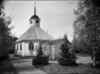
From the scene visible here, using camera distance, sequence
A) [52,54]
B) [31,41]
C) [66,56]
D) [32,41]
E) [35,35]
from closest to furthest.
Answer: [66,56] < [52,54] < [32,41] < [31,41] < [35,35]

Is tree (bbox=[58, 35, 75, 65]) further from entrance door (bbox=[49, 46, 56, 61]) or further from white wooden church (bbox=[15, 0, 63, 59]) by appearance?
white wooden church (bbox=[15, 0, 63, 59])

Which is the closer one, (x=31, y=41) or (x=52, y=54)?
(x=52, y=54)

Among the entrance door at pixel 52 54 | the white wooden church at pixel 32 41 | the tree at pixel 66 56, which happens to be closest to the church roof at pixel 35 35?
the white wooden church at pixel 32 41

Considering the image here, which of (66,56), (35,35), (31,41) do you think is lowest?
(66,56)

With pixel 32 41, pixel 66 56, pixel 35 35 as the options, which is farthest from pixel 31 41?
pixel 66 56

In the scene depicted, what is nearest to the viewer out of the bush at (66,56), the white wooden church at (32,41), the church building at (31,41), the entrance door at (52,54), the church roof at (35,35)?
the bush at (66,56)

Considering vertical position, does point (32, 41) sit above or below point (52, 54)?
above

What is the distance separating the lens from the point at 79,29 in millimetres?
9688

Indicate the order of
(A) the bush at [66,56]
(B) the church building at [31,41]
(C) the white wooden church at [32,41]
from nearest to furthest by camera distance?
1. (A) the bush at [66,56]
2. (C) the white wooden church at [32,41]
3. (B) the church building at [31,41]

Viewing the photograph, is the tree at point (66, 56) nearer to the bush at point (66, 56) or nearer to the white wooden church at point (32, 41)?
the bush at point (66, 56)

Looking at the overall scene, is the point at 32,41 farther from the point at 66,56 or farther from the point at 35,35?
the point at 66,56

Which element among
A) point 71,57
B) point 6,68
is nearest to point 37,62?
point 71,57

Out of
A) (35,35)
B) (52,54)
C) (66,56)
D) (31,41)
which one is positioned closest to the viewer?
(66,56)

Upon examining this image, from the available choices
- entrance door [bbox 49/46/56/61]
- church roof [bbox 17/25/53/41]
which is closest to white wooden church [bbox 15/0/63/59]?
church roof [bbox 17/25/53/41]
